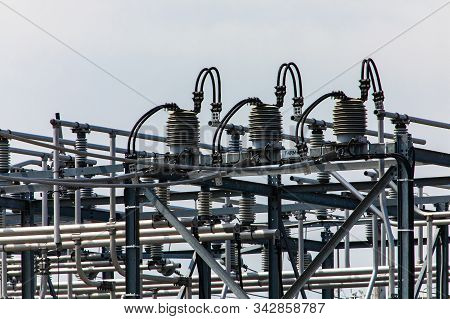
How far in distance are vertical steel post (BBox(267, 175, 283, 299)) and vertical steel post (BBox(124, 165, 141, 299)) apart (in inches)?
94.1

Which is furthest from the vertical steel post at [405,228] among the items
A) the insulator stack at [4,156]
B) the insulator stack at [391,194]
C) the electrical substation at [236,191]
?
the insulator stack at [4,156]

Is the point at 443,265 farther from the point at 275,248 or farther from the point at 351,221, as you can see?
the point at 351,221

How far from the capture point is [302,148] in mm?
13734

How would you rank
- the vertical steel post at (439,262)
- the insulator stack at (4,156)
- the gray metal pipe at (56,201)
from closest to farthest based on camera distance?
the gray metal pipe at (56,201), the insulator stack at (4,156), the vertical steel post at (439,262)

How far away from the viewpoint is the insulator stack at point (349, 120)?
13.3m

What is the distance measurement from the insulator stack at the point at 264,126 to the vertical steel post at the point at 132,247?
70.8 inches

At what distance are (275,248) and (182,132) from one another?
269 cm

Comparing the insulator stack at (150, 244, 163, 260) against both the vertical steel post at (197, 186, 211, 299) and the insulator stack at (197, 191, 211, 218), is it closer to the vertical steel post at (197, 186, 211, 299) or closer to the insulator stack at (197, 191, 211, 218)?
the vertical steel post at (197, 186, 211, 299)

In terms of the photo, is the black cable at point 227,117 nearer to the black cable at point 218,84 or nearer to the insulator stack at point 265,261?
the black cable at point 218,84

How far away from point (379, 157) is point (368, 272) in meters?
7.24

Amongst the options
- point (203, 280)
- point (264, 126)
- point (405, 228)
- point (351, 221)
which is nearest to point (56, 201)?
point (203, 280)

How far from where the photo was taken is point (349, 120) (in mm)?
13344
